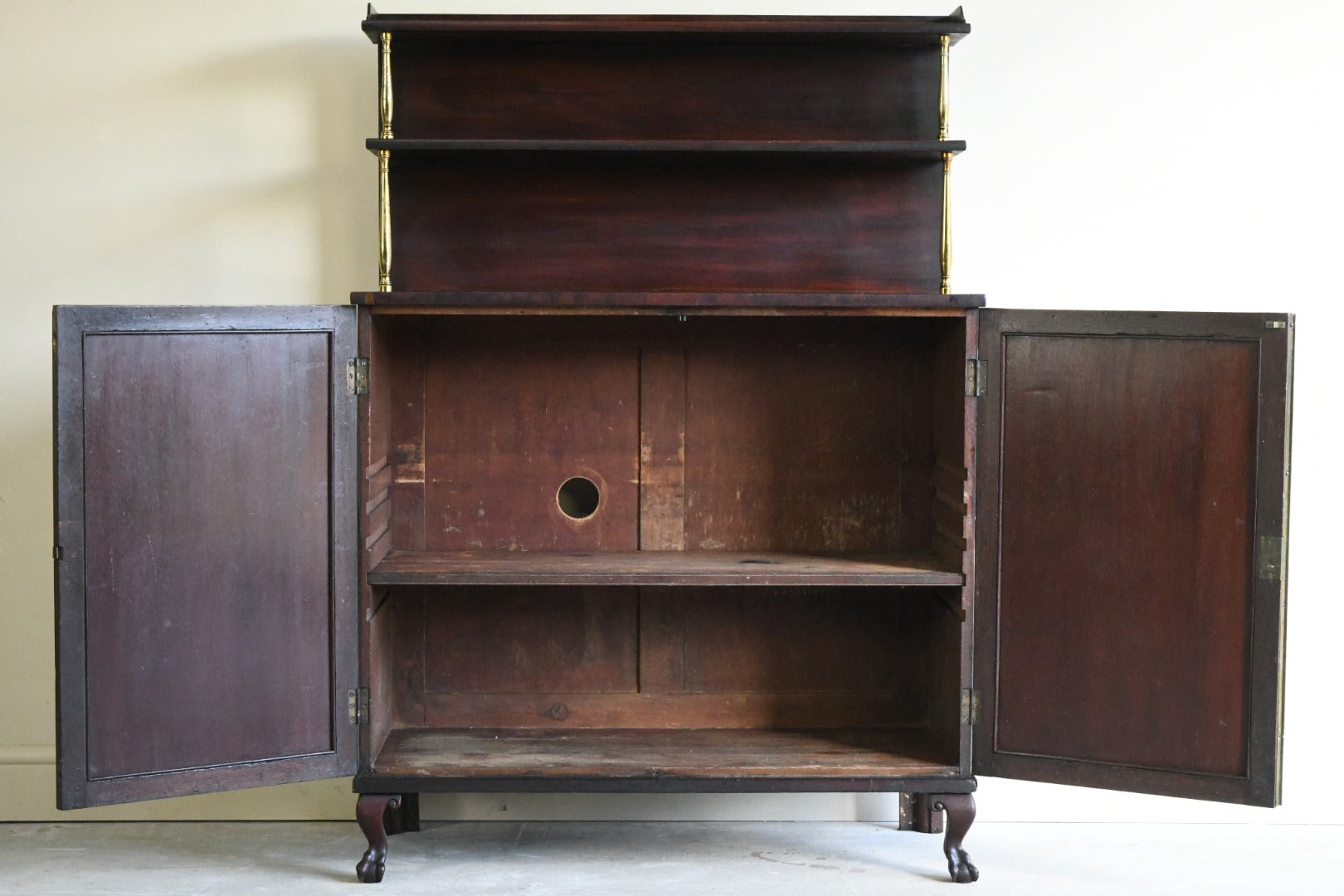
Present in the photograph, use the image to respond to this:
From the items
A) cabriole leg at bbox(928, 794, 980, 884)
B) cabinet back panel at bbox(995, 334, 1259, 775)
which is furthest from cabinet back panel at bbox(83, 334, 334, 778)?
cabinet back panel at bbox(995, 334, 1259, 775)

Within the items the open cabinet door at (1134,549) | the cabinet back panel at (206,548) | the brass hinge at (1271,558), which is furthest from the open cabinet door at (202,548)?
the brass hinge at (1271,558)

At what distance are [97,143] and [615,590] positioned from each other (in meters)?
1.94

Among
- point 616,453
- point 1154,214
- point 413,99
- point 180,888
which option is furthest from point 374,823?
point 1154,214

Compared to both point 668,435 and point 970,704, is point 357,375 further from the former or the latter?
point 970,704

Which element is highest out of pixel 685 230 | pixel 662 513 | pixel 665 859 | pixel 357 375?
pixel 685 230

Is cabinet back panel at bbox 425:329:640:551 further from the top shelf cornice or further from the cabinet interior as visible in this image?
the top shelf cornice

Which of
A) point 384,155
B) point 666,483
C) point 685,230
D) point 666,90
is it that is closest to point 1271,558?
point 666,483

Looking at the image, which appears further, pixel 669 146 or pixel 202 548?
pixel 669 146

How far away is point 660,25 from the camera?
304 cm

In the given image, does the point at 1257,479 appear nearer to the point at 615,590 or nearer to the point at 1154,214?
the point at 1154,214

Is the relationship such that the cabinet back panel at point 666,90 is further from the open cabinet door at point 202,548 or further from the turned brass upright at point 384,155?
the open cabinet door at point 202,548

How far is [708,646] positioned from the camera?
3.48 m

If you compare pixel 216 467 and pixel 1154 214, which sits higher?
pixel 1154 214

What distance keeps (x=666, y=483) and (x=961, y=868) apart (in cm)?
127
